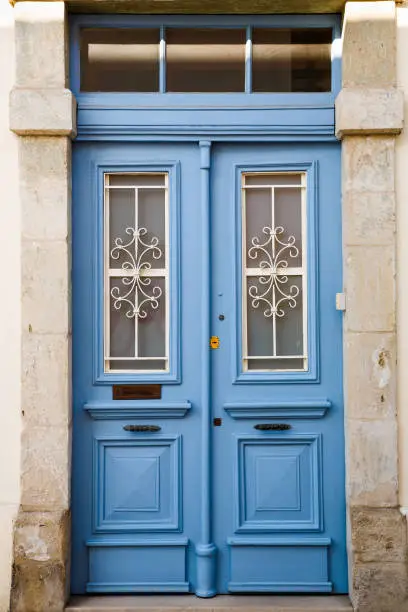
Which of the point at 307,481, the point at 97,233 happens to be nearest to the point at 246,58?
the point at 97,233

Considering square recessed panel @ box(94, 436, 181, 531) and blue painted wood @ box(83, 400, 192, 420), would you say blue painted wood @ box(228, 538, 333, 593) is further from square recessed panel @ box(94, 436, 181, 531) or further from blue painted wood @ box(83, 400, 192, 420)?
blue painted wood @ box(83, 400, 192, 420)

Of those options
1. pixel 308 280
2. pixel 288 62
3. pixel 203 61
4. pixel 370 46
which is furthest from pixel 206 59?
pixel 308 280

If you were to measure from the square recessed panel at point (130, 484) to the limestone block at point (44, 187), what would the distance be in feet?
4.78

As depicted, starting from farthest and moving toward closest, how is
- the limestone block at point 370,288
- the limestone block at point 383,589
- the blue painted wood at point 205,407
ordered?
the blue painted wood at point 205,407
the limestone block at point 370,288
the limestone block at point 383,589

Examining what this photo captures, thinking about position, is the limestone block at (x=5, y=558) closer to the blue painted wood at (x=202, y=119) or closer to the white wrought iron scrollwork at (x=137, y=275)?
the white wrought iron scrollwork at (x=137, y=275)

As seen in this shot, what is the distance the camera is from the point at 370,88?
4.65m

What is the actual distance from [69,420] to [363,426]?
190 cm

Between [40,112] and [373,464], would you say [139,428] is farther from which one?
[40,112]

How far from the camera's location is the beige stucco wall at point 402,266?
465cm

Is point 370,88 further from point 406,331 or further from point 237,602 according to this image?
point 237,602

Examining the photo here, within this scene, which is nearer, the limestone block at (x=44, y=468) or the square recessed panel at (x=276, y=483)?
the limestone block at (x=44, y=468)

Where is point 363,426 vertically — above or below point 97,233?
below

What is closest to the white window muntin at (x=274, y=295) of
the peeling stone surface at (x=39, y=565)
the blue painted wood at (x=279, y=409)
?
the blue painted wood at (x=279, y=409)

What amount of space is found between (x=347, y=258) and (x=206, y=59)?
1.67 metres
